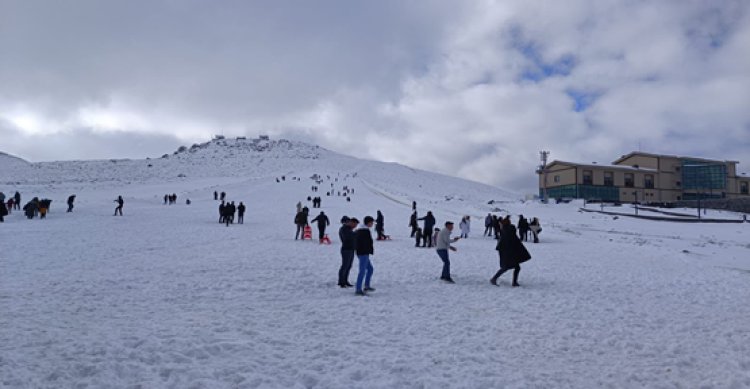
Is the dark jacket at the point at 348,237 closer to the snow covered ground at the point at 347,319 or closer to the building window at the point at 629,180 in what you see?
the snow covered ground at the point at 347,319

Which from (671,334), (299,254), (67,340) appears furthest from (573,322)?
(299,254)

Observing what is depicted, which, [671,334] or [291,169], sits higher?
[291,169]

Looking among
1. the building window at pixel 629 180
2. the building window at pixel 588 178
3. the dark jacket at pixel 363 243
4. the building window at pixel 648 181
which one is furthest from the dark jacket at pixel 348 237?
the building window at pixel 648 181

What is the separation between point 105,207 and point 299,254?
24.3 meters

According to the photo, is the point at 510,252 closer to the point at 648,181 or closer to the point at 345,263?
the point at 345,263

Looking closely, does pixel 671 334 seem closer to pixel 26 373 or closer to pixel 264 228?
pixel 26 373

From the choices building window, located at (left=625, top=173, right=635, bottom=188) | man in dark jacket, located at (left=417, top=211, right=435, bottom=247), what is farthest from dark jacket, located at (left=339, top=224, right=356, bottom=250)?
building window, located at (left=625, top=173, right=635, bottom=188)

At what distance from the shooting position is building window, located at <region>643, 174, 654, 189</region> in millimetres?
67000

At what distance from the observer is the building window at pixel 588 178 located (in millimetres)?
63219

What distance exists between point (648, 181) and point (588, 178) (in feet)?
36.7

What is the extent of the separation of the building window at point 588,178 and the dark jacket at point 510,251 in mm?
58131

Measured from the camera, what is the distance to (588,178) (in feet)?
208

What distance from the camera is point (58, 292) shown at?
28.6 ft

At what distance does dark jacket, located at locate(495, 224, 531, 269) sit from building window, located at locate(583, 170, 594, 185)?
58131mm
